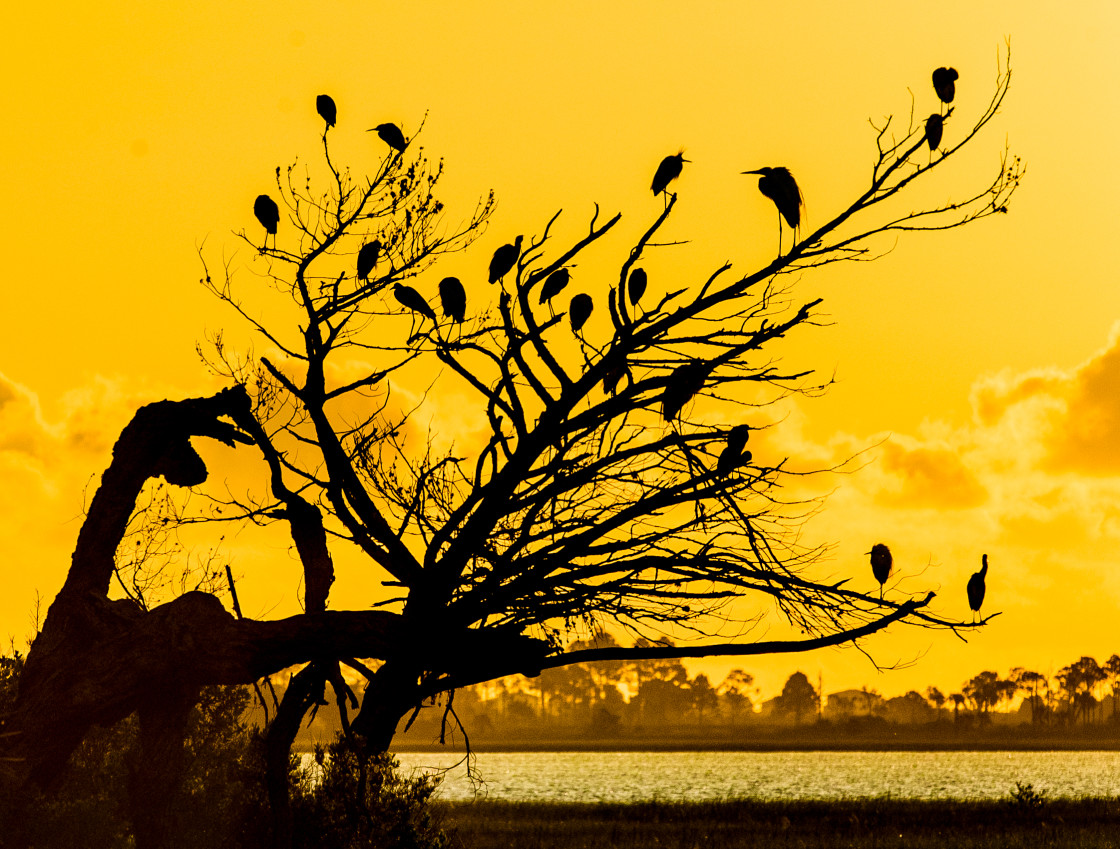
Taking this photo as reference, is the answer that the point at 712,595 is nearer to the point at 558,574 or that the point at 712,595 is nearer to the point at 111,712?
the point at 558,574

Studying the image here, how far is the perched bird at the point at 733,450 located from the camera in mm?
10031

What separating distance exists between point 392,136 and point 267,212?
160cm

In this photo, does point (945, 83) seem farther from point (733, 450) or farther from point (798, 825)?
point (798, 825)

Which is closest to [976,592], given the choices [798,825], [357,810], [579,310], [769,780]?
[579,310]

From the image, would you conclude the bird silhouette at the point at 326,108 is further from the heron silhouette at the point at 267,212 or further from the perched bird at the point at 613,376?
the perched bird at the point at 613,376

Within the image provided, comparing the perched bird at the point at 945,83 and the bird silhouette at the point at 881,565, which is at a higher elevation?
the perched bird at the point at 945,83

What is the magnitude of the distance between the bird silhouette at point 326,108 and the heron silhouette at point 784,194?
467 cm

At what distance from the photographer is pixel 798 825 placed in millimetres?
39625

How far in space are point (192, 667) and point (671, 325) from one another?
5117 mm

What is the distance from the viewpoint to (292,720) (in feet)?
38.1

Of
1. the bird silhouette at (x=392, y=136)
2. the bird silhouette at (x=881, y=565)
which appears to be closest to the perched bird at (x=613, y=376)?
the bird silhouette at (x=881, y=565)

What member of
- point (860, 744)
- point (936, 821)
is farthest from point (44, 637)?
point (860, 744)

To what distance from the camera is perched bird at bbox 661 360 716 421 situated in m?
9.85

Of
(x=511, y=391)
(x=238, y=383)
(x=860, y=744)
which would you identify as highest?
(x=238, y=383)
